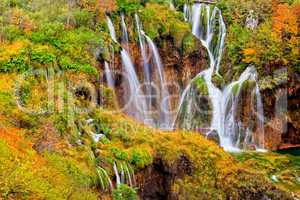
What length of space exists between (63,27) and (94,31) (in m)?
2.10

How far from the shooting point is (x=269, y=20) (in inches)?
951

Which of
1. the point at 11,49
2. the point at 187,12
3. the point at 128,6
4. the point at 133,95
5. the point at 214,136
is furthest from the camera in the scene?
the point at 187,12

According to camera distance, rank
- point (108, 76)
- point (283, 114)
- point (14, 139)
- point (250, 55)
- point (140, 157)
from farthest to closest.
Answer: point (250, 55)
point (283, 114)
point (108, 76)
point (140, 157)
point (14, 139)

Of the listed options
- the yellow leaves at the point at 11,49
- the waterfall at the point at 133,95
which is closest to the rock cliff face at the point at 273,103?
the waterfall at the point at 133,95

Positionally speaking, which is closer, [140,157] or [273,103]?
[140,157]

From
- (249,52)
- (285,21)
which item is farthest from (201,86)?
(285,21)

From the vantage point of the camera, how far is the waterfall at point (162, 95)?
72.3 ft

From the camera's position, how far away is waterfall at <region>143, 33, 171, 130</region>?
2203cm

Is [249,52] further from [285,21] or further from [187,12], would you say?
[187,12]

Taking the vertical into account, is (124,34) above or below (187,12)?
below

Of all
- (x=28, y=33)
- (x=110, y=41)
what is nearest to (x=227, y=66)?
(x=110, y=41)

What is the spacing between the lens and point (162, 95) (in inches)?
883

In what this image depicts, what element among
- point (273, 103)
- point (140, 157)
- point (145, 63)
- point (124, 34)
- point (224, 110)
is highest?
point (124, 34)

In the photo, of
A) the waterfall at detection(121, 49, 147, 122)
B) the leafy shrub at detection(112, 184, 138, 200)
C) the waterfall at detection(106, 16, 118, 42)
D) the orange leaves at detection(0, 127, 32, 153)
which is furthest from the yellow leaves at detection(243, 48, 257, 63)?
the orange leaves at detection(0, 127, 32, 153)
